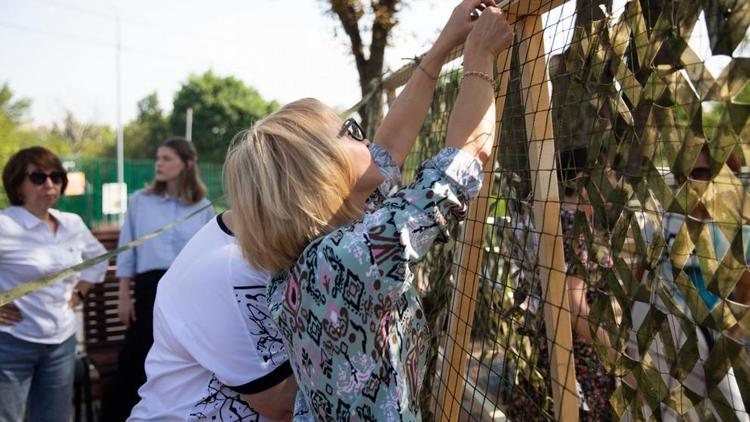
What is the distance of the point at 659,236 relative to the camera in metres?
1.24

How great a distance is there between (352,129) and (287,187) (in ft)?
0.83

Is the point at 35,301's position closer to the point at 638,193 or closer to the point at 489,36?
the point at 489,36

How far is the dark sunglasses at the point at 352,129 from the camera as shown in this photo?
137 centimetres

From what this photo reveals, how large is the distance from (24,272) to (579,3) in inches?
117

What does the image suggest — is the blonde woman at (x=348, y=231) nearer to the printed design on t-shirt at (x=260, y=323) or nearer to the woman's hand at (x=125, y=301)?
the printed design on t-shirt at (x=260, y=323)

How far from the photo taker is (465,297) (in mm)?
1736

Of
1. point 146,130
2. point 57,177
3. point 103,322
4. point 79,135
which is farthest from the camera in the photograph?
point 146,130

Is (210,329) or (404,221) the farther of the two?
(210,329)

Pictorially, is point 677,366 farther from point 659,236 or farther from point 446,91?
point 446,91

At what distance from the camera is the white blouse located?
3.07 metres

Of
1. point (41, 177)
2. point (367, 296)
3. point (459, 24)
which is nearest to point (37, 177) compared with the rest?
point (41, 177)

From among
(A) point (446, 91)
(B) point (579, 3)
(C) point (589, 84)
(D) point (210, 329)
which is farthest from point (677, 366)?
(A) point (446, 91)

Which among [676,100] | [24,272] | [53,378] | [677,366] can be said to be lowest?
[53,378]

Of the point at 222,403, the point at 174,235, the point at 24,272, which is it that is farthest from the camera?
the point at 174,235
